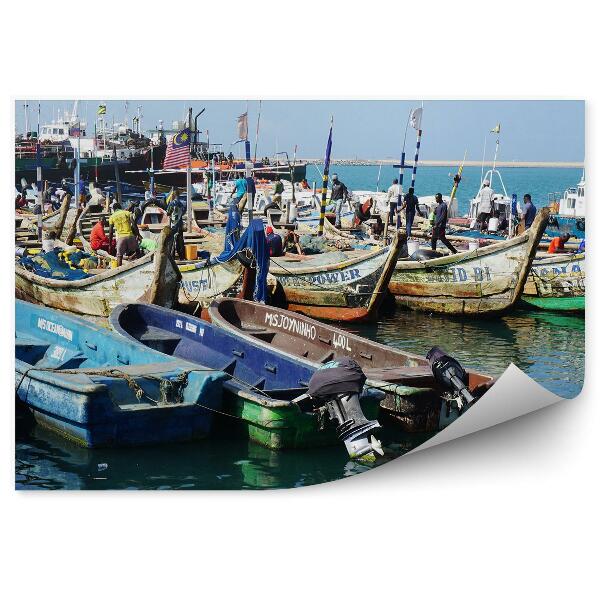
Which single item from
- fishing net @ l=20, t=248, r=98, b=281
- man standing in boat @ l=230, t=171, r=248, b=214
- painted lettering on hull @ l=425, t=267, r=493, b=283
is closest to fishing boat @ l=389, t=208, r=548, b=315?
painted lettering on hull @ l=425, t=267, r=493, b=283

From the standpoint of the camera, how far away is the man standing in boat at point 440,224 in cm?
1058

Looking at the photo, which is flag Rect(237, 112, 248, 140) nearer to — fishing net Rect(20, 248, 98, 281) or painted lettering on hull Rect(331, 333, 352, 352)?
fishing net Rect(20, 248, 98, 281)

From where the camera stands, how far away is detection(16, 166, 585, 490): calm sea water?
31.8 ft

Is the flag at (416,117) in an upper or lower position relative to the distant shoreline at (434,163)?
upper

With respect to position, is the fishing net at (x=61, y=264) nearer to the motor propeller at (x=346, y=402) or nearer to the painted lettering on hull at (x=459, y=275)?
the motor propeller at (x=346, y=402)

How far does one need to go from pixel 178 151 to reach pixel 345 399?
2849 mm

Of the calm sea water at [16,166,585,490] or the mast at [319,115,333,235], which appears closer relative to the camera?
the calm sea water at [16,166,585,490]

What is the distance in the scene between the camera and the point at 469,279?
11234 millimetres

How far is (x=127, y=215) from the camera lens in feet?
34.7

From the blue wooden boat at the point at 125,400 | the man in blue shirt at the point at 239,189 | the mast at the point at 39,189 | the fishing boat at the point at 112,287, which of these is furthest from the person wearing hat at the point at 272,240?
the mast at the point at 39,189

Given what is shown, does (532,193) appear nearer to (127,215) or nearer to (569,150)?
(569,150)

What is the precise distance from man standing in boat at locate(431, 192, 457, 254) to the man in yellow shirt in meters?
2.89

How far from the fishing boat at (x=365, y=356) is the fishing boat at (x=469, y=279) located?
2.38 ft

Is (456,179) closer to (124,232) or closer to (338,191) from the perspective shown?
(338,191)
